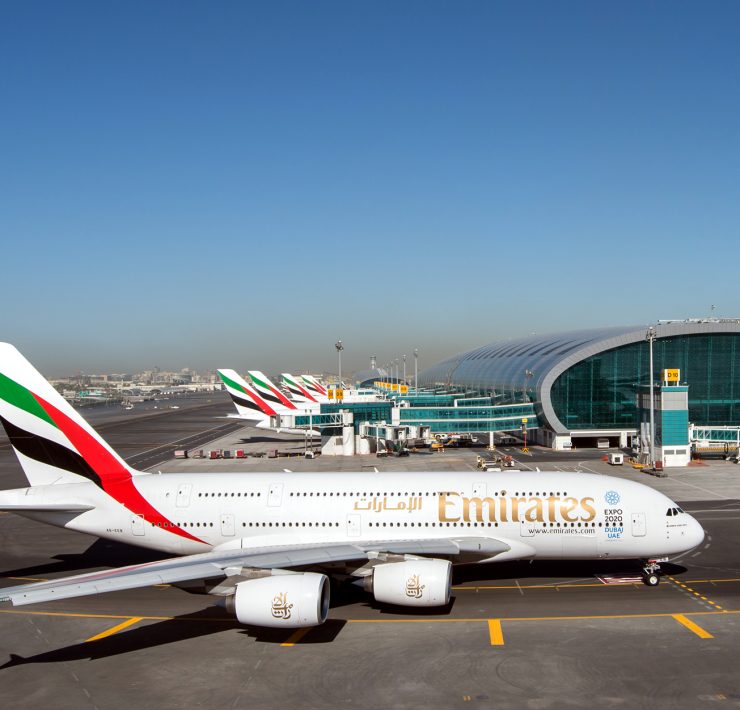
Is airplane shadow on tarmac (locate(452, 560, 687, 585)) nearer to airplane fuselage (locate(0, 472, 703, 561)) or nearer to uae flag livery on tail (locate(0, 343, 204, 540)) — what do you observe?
airplane fuselage (locate(0, 472, 703, 561))

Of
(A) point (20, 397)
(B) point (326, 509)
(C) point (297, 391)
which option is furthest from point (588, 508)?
(C) point (297, 391)

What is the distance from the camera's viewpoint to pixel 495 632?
24125 millimetres

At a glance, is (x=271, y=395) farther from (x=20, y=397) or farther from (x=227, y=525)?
(x=227, y=525)

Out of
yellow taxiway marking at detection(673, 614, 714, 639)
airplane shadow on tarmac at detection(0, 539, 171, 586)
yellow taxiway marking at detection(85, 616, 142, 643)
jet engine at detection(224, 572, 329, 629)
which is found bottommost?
airplane shadow on tarmac at detection(0, 539, 171, 586)

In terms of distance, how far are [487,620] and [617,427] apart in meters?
73.2

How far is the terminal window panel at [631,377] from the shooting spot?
302ft

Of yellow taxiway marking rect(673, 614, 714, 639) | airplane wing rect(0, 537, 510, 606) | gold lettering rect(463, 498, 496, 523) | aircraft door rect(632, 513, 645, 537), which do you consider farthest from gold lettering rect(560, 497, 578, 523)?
yellow taxiway marking rect(673, 614, 714, 639)

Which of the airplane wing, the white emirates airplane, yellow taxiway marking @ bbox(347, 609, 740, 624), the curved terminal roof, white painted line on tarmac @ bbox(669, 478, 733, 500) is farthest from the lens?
the curved terminal roof

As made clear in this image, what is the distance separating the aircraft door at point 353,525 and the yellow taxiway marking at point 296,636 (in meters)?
4.60

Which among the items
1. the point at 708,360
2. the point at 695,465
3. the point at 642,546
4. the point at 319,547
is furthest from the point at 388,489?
the point at 708,360

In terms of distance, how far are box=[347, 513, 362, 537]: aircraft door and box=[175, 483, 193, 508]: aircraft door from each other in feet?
23.0

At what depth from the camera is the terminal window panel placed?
3625 inches

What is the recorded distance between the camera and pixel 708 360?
9250 cm

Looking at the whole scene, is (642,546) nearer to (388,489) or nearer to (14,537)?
(388,489)
